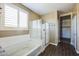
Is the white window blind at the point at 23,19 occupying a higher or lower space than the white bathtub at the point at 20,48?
higher

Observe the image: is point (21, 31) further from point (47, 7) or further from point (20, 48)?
point (47, 7)

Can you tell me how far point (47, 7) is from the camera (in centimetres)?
199

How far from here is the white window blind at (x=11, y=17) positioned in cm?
201

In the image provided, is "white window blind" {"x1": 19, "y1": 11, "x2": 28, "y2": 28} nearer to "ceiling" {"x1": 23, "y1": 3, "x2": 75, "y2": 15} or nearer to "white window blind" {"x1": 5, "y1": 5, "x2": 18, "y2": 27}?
"white window blind" {"x1": 5, "y1": 5, "x2": 18, "y2": 27}

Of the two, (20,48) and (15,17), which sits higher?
(15,17)

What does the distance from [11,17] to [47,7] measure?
2.51ft

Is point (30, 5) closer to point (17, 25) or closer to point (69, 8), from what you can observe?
point (17, 25)

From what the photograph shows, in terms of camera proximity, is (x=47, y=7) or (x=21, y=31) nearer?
(x=47, y=7)

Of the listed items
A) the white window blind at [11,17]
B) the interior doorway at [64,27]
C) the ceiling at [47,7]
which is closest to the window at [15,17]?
the white window blind at [11,17]

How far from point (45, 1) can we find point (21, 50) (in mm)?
1071

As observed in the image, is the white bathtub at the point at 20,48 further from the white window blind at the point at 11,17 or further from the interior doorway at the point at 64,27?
the interior doorway at the point at 64,27

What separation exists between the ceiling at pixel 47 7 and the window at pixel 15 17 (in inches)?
8.4

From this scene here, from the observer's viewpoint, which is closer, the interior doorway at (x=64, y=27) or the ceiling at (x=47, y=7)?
the ceiling at (x=47, y=7)

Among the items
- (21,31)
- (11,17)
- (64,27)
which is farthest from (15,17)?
(64,27)
